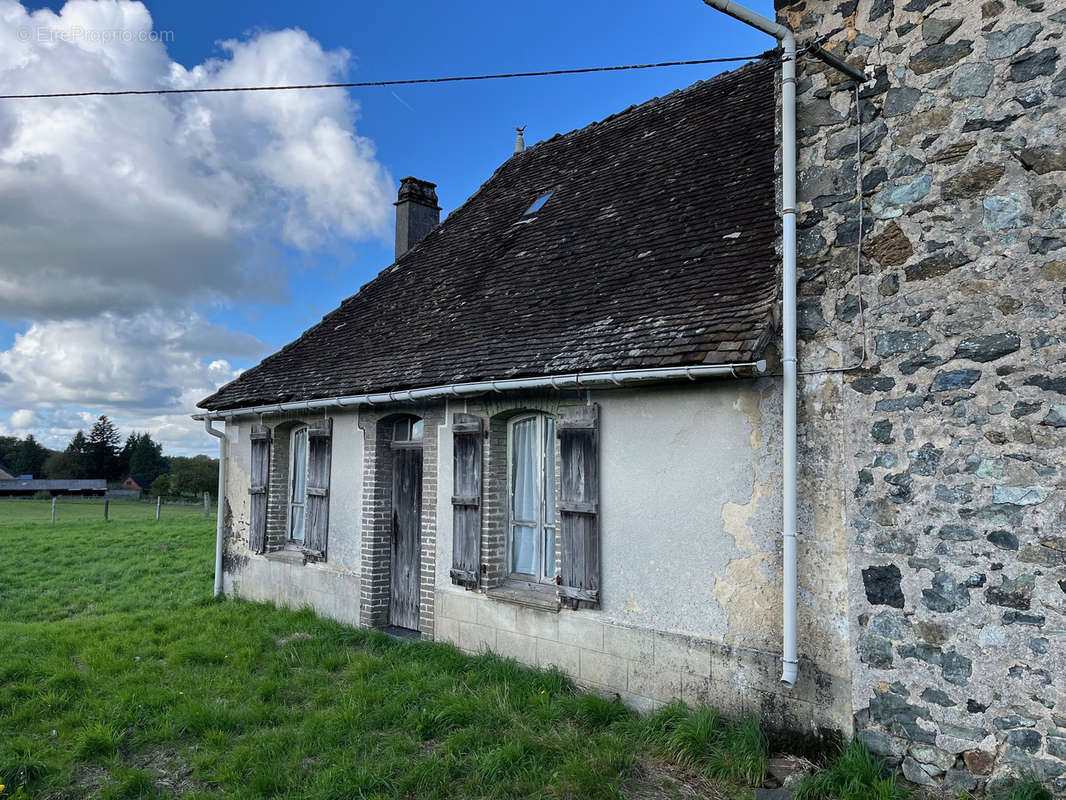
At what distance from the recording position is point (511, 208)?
34.6ft

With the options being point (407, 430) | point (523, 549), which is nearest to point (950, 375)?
point (523, 549)

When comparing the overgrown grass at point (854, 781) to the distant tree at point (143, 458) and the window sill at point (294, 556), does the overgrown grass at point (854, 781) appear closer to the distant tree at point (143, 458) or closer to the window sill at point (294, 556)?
the window sill at point (294, 556)

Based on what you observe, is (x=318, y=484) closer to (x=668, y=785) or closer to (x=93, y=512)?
(x=668, y=785)

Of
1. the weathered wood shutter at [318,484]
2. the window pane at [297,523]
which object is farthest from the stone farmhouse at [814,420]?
the window pane at [297,523]

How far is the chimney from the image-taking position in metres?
13.0

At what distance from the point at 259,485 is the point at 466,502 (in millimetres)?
4466

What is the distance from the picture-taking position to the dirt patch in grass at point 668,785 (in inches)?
171

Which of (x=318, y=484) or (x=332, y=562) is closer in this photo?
(x=332, y=562)

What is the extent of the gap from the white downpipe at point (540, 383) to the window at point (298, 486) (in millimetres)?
836

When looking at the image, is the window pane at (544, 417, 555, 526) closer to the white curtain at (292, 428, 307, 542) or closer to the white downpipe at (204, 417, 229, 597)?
the white curtain at (292, 428, 307, 542)

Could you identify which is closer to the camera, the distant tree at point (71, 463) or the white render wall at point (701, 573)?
the white render wall at point (701, 573)

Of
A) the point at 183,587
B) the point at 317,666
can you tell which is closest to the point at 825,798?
the point at 317,666

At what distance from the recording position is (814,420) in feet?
16.0

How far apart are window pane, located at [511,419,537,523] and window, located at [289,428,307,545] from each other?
4.18 m
